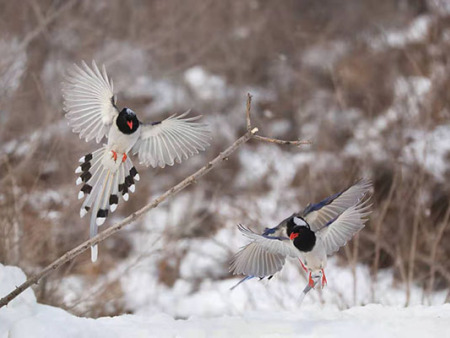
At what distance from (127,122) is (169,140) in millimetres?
197

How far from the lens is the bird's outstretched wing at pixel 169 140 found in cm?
227

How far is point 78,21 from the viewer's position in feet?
28.2

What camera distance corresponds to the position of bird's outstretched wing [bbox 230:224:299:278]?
2254 millimetres

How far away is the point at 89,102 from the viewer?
2.25 meters

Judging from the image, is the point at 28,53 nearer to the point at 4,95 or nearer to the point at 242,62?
the point at 242,62

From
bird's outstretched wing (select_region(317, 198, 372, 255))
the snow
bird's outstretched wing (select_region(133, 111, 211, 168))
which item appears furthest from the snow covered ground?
the snow

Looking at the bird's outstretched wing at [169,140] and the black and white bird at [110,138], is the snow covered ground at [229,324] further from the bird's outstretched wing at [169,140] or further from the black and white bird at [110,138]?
the bird's outstretched wing at [169,140]

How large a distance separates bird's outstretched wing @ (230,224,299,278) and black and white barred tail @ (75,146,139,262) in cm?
48

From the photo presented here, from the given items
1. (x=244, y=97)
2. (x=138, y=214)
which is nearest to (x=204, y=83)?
(x=244, y=97)

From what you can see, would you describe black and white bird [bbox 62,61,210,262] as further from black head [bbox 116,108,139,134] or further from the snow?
the snow

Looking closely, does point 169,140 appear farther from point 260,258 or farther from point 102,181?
point 260,258

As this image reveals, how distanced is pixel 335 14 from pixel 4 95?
800 centimetres

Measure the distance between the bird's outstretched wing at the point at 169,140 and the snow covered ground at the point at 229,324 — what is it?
589 millimetres

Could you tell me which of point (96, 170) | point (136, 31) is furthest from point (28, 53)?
point (96, 170)
